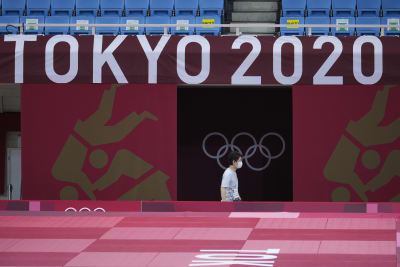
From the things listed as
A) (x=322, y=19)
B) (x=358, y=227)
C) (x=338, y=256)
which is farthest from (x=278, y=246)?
(x=322, y=19)

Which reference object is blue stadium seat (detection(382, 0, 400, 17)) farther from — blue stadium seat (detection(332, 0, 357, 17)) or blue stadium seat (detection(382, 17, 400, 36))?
blue stadium seat (detection(332, 0, 357, 17))

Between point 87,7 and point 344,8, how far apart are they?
742 centimetres

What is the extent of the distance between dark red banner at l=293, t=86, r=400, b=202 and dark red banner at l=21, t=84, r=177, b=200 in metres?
2.93

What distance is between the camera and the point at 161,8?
70.4 feet

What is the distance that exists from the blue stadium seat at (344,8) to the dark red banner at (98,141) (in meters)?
6.99

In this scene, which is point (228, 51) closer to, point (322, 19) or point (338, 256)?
point (322, 19)

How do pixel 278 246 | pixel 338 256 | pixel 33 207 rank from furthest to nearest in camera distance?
pixel 33 207
pixel 278 246
pixel 338 256

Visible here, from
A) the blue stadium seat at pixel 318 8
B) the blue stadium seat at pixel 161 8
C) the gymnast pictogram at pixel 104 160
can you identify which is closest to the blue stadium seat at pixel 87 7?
the blue stadium seat at pixel 161 8

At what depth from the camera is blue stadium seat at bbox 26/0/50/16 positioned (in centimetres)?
2181

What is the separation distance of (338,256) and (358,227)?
300cm

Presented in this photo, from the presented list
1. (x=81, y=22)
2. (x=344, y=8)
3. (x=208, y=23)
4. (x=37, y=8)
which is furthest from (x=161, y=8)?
(x=344, y=8)

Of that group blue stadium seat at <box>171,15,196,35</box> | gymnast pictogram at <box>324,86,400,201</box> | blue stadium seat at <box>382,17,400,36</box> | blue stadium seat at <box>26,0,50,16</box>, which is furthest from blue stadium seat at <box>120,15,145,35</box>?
gymnast pictogram at <box>324,86,400,201</box>

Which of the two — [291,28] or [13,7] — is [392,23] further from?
[13,7]

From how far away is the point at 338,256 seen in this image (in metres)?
8.63
